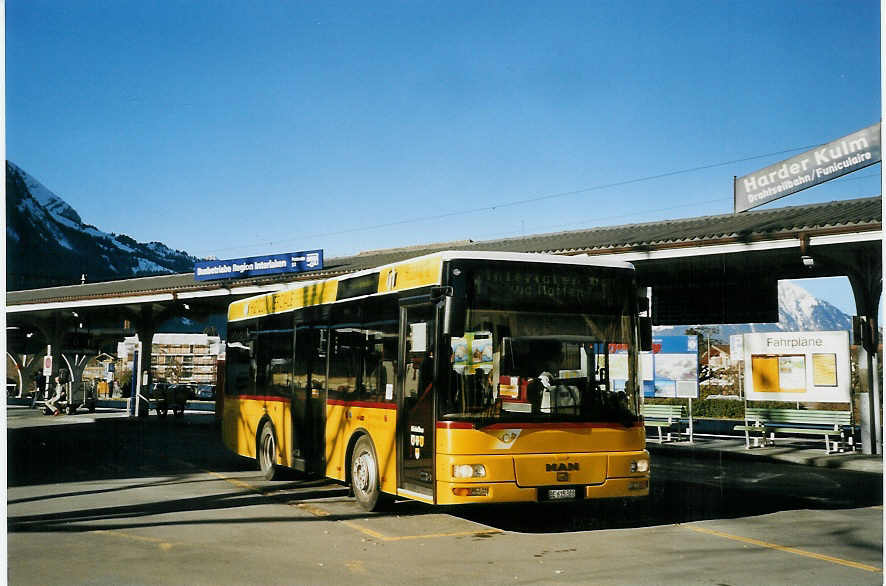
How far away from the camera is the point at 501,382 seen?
357 inches

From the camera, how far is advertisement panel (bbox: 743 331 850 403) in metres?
19.9

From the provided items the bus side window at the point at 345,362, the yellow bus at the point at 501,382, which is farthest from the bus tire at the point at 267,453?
the yellow bus at the point at 501,382

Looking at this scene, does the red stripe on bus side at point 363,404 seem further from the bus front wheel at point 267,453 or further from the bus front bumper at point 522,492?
the bus front wheel at point 267,453

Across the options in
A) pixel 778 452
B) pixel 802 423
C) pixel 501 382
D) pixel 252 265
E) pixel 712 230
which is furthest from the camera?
pixel 252 265

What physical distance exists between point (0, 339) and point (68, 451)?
1421 cm

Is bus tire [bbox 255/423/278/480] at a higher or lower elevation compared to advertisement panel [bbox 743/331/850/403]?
lower

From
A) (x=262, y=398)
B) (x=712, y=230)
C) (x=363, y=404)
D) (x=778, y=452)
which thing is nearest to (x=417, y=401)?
(x=363, y=404)

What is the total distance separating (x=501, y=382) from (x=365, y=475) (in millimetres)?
2666

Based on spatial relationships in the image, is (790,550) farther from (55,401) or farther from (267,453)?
(55,401)

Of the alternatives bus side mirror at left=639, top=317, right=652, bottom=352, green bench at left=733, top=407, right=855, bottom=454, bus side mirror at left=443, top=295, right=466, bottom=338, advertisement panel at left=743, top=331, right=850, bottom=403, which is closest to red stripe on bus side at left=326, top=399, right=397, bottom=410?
bus side mirror at left=443, top=295, right=466, bottom=338

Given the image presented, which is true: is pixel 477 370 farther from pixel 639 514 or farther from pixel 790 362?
pixel 790 362

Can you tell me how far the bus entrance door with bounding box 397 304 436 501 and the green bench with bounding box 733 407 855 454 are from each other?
1288 cm

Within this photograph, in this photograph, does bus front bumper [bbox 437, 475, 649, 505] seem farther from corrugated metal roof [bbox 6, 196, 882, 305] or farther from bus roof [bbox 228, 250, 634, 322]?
corrugated metal roof [bbox 6, 196, 882, 305]

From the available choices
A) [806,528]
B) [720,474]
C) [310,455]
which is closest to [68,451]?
[310,455]
